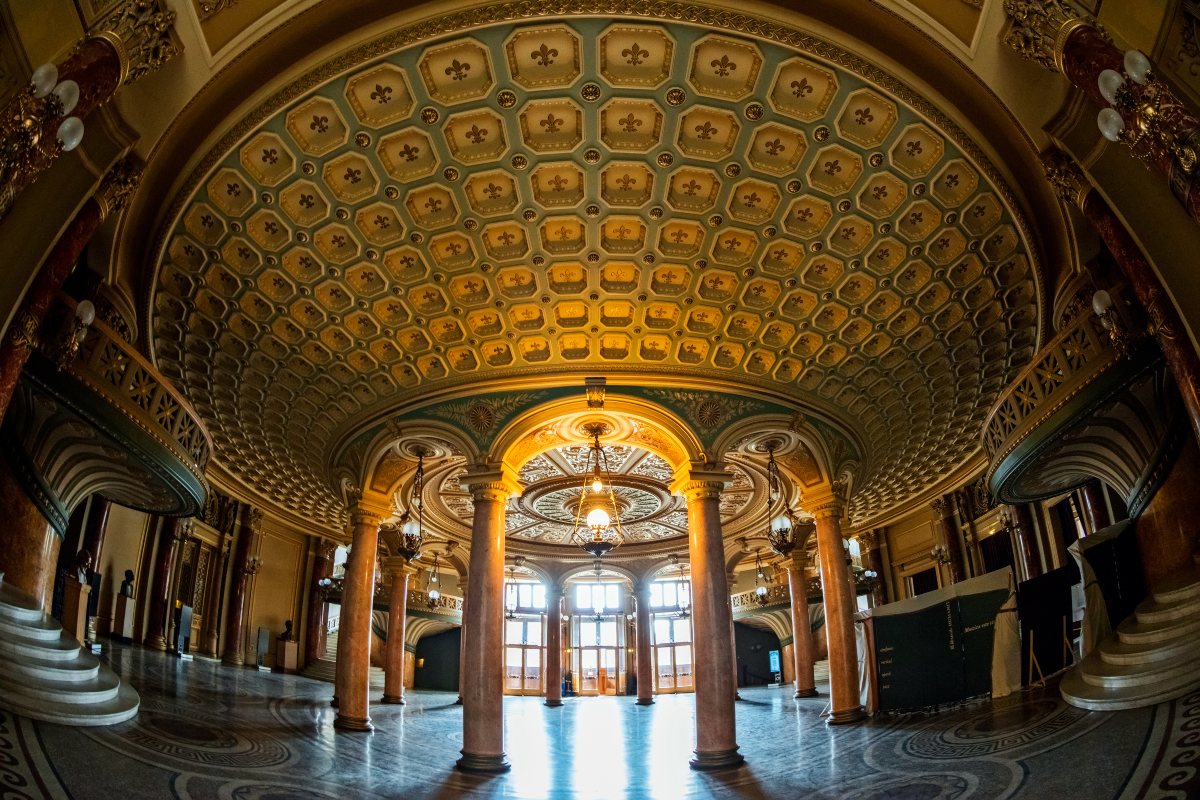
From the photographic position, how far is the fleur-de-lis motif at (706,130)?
25.5 ft

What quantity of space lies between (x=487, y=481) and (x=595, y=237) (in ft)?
14.1

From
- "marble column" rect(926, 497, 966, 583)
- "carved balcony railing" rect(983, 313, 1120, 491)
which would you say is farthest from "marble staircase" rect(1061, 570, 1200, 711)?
"marble column" rect(926, 497, 966, 583)

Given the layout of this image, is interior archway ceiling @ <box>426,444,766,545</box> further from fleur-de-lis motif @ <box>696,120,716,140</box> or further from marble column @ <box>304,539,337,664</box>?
fleur-de-lis motif @ <box>696,120,716,140</box>

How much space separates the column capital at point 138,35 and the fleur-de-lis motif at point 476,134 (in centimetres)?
281

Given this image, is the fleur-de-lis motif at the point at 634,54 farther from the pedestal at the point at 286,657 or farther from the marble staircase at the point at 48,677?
the pedestal at the point at 286,657

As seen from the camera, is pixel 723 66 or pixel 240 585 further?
pixel 240 585

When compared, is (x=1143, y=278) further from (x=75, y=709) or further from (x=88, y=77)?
(x=75, y=709)

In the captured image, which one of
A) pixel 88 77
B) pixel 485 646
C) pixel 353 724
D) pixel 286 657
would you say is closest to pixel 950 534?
pixel 485 646

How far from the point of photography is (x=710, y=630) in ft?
34.1

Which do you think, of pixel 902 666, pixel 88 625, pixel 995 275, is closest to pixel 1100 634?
pixel 902 666

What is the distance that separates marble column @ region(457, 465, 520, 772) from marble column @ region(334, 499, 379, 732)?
2.21 meters

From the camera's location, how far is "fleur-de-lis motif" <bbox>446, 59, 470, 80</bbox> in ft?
22.9

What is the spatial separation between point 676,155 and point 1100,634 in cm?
682

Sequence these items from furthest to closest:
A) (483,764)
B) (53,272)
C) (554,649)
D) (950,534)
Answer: (554,649) → (950,534) → (483,764) → (53,272)
